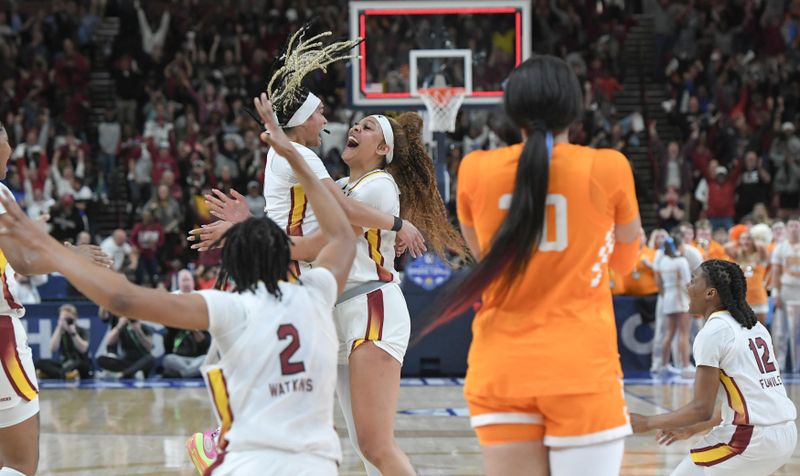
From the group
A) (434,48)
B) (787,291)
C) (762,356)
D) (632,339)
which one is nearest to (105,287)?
(762,356)

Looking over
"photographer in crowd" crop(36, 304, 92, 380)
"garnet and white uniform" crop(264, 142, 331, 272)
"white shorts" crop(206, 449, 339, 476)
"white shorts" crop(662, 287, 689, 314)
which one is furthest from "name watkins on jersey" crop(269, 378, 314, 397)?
"white shorts" crop(662, 287, 689, 314)

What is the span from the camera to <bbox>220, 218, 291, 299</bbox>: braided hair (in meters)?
3.59

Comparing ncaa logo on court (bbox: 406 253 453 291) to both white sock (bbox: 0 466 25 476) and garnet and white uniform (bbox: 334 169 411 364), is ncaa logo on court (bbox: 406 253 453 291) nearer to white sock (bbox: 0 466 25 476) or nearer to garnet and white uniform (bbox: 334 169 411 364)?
garnet and white uniform (bbox: 334 169 411 364)

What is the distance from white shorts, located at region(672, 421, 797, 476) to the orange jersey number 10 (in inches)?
87.3

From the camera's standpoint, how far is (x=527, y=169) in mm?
3322

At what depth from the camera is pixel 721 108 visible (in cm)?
2077

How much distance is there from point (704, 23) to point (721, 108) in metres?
2.70

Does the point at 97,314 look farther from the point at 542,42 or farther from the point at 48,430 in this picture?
the point at 542,42

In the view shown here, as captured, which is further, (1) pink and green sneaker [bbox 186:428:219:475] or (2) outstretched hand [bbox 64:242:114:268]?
(1) pink and green sneaker [bbox 186:428:219:475]

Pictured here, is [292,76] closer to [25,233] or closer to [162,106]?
[25,233]

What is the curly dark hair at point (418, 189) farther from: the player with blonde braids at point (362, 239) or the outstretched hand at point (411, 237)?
the outstretched hand at point (411, 237)

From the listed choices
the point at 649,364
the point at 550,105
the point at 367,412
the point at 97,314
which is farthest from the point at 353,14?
the point at 550,105

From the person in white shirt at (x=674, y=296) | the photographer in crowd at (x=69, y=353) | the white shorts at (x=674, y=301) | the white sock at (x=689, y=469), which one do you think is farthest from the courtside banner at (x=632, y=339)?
the white sock at (x=689, y=469)

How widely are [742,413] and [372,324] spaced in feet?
5.88
